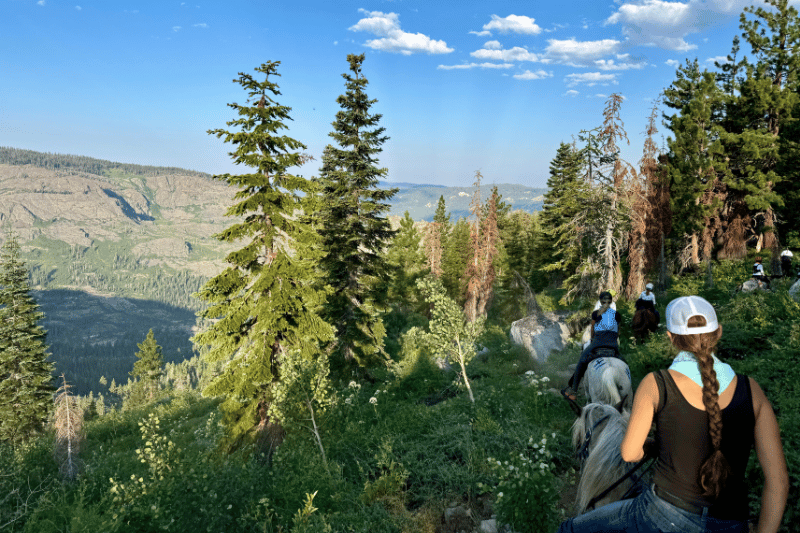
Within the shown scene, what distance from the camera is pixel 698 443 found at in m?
2.42

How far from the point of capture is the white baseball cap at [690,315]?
248cm

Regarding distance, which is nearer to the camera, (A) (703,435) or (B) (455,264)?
(A) (703,435)

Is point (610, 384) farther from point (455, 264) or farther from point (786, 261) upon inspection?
point (455, 264)

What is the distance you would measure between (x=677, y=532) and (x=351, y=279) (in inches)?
698

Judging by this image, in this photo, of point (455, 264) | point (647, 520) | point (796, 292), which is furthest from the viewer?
point (455, 264)

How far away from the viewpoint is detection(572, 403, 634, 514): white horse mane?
461 centimetres

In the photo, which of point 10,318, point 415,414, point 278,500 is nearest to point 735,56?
point 415,414

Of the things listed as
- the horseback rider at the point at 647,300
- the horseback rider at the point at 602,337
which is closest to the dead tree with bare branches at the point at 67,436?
the horseback rider at the point at 602,337

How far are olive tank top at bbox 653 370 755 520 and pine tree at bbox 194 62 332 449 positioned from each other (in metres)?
12.1

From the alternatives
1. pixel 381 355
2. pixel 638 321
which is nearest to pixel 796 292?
pixel 638 321

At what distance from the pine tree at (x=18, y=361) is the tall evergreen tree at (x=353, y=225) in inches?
928

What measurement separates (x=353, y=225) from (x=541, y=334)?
460 inches

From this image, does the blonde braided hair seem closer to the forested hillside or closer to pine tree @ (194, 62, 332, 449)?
the forested hillside

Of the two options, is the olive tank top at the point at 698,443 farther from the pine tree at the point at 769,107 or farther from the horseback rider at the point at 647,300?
the pine tree at the point at 769,107
